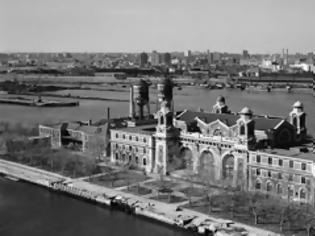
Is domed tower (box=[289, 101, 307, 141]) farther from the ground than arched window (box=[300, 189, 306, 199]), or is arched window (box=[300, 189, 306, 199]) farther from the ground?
domed tower (box=[289, 101, 307, 141])

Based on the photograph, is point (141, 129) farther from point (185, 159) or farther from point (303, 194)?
point (303, 194)

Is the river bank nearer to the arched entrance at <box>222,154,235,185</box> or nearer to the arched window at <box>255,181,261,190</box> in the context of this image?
the arched window at <box>255,181,261,190</box>

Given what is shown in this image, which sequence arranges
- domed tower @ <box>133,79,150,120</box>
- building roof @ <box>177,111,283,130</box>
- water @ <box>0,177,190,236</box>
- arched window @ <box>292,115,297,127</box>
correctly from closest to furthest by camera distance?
1. water @ <box>0,177,190,236</box>
2. building roof @ <box>177,111,283,130</box>
3. arched window @ <box>292,115,297,127</box>
4. domed tower @ <box>133,79,150,120</box>

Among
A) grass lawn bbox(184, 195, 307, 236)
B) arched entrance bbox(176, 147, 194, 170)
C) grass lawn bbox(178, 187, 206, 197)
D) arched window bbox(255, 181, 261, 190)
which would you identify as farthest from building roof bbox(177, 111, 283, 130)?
grass lawn bbox(184, 195, 307, 236)

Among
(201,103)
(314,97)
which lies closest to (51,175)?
(201,103)

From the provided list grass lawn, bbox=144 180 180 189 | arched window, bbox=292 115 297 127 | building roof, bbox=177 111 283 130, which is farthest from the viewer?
arched window, bbox=292 115 297 127

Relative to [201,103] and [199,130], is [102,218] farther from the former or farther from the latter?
[201,103]

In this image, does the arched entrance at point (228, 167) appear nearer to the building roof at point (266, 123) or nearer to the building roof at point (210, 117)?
the building roof at point (210, 117)

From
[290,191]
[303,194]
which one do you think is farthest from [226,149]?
[303,194]
